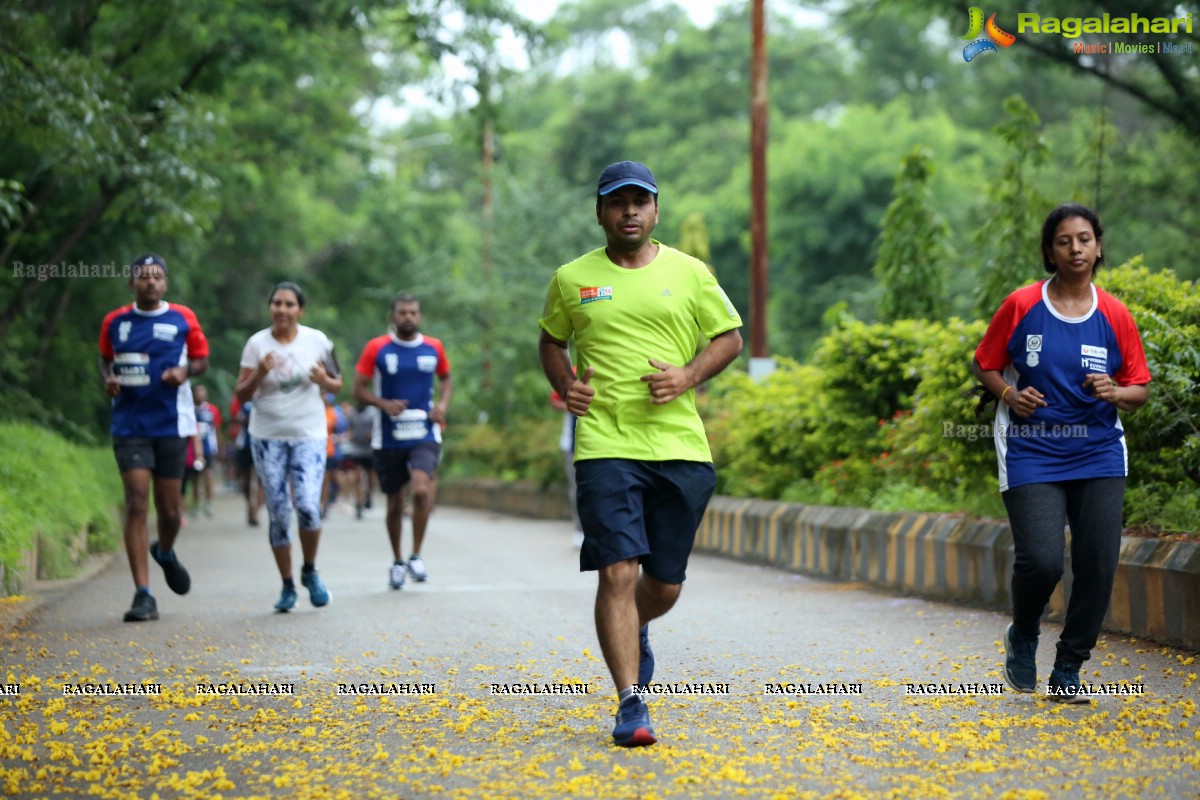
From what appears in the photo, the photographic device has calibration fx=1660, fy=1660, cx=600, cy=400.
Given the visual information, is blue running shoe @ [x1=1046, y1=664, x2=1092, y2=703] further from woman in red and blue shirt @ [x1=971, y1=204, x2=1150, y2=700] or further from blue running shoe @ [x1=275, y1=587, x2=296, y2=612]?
blue running shoe @ [x1=275, y1=587, x2=296, y2=612]

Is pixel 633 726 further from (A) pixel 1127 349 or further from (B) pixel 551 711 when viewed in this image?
(A) pixel 1127 349

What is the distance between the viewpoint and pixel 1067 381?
6246mm

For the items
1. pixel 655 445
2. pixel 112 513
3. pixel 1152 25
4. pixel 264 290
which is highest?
pixel 1152 25

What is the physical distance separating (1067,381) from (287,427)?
204 inches

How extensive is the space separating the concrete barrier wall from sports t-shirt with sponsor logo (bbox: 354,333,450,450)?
124 inches

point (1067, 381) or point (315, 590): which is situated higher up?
point (1067, 381)

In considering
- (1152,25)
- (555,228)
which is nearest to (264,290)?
(555,228)

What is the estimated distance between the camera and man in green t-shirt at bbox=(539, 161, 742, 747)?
18.3 ft

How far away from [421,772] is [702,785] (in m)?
0.89

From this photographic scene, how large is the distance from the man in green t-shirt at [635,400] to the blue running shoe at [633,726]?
0.01 meters

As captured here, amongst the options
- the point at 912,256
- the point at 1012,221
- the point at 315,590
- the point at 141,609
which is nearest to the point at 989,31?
the point at 912,256

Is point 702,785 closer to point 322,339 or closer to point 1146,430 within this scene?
point 1146,430

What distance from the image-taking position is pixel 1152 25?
64.8 feet

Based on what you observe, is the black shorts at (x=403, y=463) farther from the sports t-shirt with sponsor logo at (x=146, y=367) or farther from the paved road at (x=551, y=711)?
the sports t-shirt with sponsor logo at (x=146, y=367)
